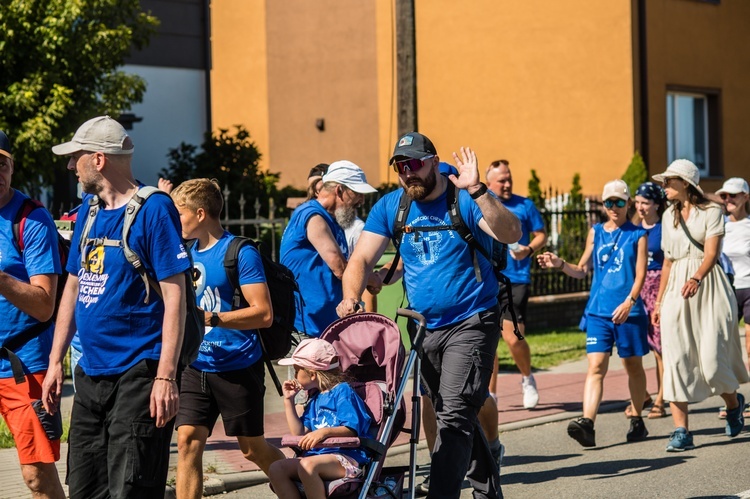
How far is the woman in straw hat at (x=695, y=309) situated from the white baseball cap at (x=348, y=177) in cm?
275

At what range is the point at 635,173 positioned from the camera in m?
20.5

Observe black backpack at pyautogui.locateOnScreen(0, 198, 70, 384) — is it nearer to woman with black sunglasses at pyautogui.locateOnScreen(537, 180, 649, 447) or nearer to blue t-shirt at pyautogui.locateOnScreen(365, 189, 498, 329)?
blue t-shirt at pyautogui.locateOnScreen(365, 189, 498, 329)

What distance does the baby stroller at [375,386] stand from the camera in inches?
208

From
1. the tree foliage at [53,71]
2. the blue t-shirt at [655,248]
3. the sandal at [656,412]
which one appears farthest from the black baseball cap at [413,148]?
the tree foliage at [53,71]

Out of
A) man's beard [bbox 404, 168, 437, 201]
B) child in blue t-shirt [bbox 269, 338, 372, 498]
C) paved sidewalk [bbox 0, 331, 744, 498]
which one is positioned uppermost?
man's beard [bbox 404, 168, 437, 201]

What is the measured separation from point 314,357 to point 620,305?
3904 millimetres

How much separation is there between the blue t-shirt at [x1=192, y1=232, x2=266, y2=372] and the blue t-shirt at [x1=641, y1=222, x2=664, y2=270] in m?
4.88

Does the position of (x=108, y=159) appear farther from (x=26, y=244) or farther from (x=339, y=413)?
(x=339, y=413)

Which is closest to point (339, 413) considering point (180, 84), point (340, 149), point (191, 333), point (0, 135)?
point (191, 333)

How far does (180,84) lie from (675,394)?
676 inches

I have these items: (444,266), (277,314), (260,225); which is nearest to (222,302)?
(277,314)

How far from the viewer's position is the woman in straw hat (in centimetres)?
868

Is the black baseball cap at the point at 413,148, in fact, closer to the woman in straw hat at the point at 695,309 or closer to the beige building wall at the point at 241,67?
the woman in straw hat at the point at 695,309

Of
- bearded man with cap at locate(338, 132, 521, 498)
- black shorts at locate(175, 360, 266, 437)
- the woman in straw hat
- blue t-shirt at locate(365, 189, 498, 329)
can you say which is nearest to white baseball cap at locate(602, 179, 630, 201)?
the woman in straw hat
